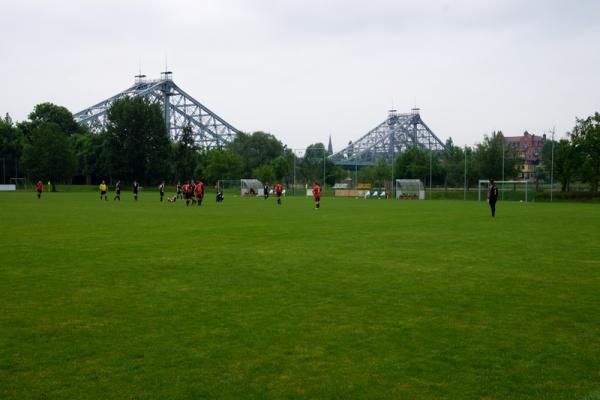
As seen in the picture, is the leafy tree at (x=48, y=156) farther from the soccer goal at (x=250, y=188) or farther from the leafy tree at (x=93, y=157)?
the soccer goal at (x=250, y=188)

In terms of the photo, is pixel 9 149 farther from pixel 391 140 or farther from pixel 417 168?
pixel 391 140

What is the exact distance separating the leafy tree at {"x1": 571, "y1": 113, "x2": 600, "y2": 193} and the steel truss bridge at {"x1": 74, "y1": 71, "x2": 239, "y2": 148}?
110 meters

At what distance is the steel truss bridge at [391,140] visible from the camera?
509 feet

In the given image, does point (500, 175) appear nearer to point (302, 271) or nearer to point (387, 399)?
point (302, 271)

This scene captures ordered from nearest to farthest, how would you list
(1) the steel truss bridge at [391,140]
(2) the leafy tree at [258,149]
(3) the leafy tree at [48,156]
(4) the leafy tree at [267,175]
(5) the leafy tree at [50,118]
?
(3) the leafy tree at [48,156]
(4) the leafy tree at [267,175]
(5) the leafy tree at [50,118]
(2) the leafy tree at [258,149]
(1) the steel truss bridge at [391,140]

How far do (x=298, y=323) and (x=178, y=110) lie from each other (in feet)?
525

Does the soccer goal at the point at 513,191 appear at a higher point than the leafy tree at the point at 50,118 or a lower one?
lower

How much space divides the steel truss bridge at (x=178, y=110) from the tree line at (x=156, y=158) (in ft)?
168

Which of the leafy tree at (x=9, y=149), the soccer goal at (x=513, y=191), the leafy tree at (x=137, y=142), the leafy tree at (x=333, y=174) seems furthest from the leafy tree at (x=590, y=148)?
the leafy tree at (x=9, y=149)

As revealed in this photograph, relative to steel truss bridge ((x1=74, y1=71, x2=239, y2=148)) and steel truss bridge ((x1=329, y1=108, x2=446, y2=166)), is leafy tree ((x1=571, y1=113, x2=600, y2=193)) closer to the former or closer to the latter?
steel truss bridge ((x1=329, y1=108, x2=446, y2=166))

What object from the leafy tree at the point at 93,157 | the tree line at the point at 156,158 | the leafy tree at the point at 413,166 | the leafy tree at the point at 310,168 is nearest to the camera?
the tree line at the point at 156,158

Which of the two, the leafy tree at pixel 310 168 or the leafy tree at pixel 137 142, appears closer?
the leafy tree at pixel 137 142

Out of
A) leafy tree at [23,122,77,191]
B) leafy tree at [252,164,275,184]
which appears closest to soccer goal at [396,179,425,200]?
leafy tree at [252,164,275,184]

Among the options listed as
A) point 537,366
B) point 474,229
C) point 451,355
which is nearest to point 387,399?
point 451,355
